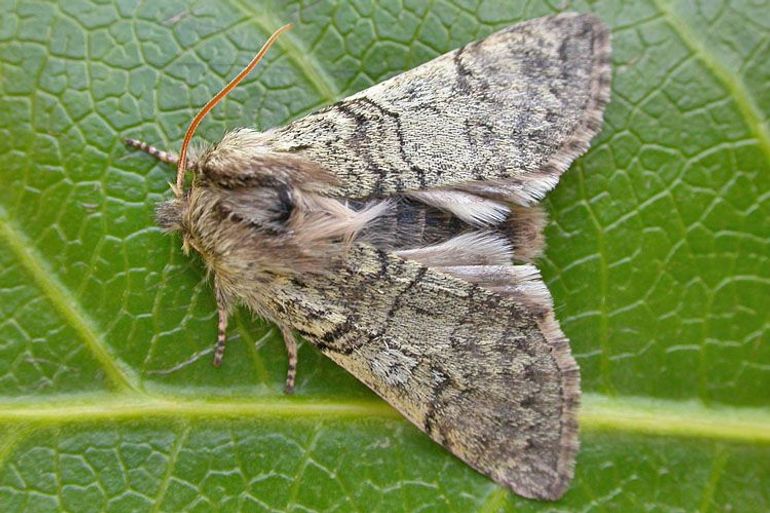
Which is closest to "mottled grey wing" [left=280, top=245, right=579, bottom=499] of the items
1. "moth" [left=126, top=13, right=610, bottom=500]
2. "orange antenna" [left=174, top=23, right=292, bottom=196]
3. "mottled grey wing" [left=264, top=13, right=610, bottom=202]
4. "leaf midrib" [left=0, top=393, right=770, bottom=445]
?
"moth" [left=126, top=13, right=610, bottom=500]

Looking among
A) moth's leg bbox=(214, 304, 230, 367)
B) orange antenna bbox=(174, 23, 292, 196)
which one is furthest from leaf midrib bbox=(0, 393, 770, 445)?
orange antenna bbox=(174, 23, 292, 196)

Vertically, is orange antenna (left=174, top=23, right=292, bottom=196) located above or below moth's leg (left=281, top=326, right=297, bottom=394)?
above

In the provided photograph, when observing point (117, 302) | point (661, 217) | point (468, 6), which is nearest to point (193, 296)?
point (117, 302)

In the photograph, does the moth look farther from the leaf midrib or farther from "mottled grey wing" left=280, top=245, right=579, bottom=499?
the leaf midrib

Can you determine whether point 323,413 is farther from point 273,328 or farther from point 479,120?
point 479,120

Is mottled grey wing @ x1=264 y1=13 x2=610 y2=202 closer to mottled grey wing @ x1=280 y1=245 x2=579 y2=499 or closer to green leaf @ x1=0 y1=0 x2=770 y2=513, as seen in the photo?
green leaf @ x1=0 y1=0 x2=770 y2=513

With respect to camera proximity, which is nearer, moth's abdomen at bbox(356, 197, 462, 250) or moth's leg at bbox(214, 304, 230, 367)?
moth's abdomen at bbox(356, 197, 462, 250)

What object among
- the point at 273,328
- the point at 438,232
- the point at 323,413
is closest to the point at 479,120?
the point at 438,232

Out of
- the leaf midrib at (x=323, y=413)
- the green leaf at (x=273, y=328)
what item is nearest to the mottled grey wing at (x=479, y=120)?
the green leaf at (x=273, y=328)

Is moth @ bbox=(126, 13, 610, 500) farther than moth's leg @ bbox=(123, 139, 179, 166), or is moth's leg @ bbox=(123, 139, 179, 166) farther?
moth's leg @ bbox=(123, 139, 179, 166)
